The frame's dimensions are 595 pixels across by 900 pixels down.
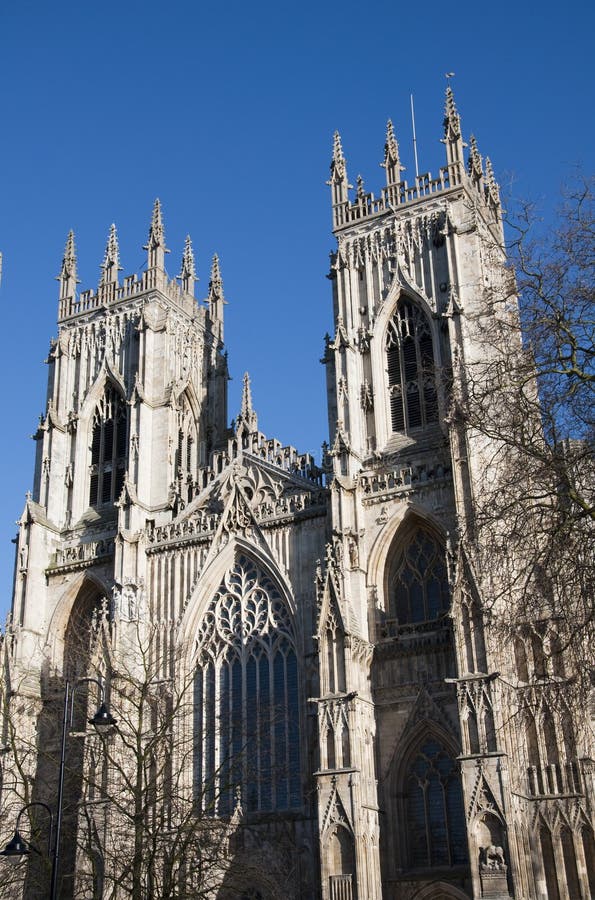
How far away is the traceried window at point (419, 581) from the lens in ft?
103

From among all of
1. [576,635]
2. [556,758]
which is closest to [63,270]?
[556,758]

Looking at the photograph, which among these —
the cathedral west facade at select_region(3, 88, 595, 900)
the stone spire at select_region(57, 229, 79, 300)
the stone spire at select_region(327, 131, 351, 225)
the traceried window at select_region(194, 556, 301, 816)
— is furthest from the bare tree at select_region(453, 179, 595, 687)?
the stone spire at select_region(57, 229, 79, 300)

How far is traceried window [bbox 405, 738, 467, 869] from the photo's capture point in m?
28.4

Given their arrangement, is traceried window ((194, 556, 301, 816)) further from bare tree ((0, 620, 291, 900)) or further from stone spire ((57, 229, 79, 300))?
stone spire ((57, 229, 79, 300))

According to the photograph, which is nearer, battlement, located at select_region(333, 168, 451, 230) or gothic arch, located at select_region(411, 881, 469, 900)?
gothic arch, located at select_region(411, 881, 469, 900)

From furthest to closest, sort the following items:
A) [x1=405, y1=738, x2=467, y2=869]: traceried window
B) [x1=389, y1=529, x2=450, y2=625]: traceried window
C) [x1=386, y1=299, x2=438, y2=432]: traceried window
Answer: [x1=386, y1=299, x2=438, y2=432]: traceried window
[x1=389, y1=529, x2=450, y2=625]: traceried window
[x1=405, y1=738, x2=467, y2=869]: traceried window

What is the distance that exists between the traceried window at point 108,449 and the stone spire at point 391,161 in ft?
40.0

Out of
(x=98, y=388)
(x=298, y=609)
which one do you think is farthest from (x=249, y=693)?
(x=98, y=388)

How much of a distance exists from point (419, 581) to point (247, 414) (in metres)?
8.81

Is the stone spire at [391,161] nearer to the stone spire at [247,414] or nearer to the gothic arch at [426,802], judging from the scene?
the stone spire at [247,414]

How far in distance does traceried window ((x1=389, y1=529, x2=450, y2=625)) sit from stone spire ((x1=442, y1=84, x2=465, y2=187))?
40.0 feet

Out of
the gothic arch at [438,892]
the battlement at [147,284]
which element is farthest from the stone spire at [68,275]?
the gothic arch at [438,892]

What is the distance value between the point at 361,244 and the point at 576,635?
81.6 ft

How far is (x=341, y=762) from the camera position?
28.2 m
